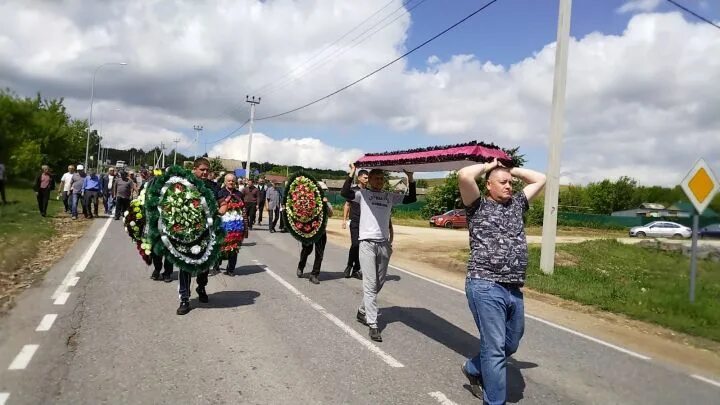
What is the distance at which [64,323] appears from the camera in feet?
20.3

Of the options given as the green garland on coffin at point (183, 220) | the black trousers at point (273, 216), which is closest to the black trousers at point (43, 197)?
the black trousers at point (273, 216)

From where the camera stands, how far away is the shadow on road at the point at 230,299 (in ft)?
24.5

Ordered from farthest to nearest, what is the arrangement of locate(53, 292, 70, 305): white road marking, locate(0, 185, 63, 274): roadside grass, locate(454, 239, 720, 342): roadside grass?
locate(0, 185, 63, 274): roadside grass < locate(454, 239, 720, 342): roadside grass < locate(53, 292, 70, 305): white road marking

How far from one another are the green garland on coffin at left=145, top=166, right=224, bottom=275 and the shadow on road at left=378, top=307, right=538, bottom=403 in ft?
8.22

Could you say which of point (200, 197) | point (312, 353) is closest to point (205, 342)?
point (312, 353)

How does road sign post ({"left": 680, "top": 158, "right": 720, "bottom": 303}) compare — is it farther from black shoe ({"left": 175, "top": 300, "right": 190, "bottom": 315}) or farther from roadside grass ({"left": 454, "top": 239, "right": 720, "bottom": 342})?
black shoe ({"left": 175, "top": 300, "right": 190, "bottom": 315})

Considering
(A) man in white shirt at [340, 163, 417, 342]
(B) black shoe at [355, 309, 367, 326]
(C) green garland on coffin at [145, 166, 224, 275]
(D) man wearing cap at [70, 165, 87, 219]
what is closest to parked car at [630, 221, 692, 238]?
(D) man wearing cap at [70, 165, 87, 219]

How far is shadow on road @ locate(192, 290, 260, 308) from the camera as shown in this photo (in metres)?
7.45

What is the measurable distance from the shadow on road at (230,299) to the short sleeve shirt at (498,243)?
4.34 meters

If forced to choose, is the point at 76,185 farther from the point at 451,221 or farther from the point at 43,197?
the point at 451,221

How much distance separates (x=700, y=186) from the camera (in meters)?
9.45

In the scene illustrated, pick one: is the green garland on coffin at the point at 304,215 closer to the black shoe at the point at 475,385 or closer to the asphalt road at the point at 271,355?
the asphalt road at the point at 271,355

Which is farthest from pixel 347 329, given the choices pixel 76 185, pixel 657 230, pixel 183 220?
pixel 657 230

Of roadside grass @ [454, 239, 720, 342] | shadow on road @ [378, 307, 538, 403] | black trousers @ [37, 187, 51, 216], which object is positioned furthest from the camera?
black trousers @ [37, 187, 51, 216]
